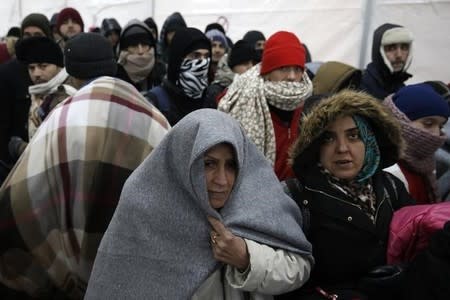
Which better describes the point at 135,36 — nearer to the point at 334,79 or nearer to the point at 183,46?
the point at 183,46

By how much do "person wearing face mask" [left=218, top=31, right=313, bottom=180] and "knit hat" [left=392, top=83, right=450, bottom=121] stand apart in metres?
0.63

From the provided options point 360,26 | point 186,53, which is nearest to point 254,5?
point 360,26

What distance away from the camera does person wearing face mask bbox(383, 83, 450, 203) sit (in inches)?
102

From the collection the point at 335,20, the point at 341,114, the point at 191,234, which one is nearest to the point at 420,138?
the point at 341,114

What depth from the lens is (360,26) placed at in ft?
20.4

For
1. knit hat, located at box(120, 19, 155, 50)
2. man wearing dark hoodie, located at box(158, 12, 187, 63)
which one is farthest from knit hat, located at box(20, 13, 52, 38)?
man wearing dark hoodie, located at box(158, 12, 187, 63)

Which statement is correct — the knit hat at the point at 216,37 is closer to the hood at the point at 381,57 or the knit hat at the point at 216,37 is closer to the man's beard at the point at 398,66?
the hood at the point at 381,57

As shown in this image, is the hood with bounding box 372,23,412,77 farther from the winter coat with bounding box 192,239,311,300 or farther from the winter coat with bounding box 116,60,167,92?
the winter coat with bounding box 192,239,311,300

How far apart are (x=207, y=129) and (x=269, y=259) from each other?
51 cm

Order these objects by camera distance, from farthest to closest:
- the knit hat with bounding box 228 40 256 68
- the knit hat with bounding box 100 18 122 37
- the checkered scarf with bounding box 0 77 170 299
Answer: the knit hat with bounding box 100 18 122 37, the knit hat with bounding box 228 40 256 68, the checkered scarf with bounding box 0 77 170 299

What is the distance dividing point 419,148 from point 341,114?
737mm

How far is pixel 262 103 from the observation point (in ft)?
9.84

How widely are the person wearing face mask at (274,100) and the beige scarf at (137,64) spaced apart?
5.69 feet

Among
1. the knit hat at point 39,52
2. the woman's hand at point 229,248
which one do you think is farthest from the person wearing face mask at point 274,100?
the knit hat at point 39,52
